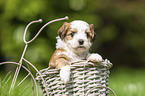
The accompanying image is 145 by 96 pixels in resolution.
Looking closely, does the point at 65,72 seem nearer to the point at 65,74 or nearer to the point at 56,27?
the point at 65,74

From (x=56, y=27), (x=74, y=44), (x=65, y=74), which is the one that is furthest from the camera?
(x=56, y=27)

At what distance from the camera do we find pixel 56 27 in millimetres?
7051

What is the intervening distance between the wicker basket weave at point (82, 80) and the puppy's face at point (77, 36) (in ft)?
0.74

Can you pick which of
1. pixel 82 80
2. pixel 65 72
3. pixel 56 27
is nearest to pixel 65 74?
pixel 65 72

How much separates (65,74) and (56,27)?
5.17 m

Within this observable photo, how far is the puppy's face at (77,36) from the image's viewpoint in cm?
220

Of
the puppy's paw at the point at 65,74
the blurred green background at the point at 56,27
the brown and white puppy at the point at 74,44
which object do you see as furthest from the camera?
the blurred green background at the point at 56,27

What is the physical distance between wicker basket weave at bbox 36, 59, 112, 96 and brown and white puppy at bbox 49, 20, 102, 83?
8cm

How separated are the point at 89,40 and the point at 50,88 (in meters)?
0.54

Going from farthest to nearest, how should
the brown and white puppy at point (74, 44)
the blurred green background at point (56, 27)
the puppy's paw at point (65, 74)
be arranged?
the blurred green background at point (56, 27), the brown and white puppy at point (74, 44), the puppy's paw at point (65, 74)

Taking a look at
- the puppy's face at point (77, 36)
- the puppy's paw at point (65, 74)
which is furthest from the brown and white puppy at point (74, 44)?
the puppy's paw at point (65, 74)

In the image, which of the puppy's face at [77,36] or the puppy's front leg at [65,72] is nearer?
the puppy's front leg at [65,72]

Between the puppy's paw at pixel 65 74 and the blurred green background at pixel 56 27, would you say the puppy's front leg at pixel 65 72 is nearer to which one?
the puppy's paw at pixel 65 74

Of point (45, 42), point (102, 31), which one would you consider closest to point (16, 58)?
point (45, 42)
